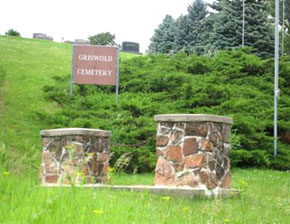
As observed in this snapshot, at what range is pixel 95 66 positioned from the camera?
1703cm

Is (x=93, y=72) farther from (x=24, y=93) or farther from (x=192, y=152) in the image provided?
(x=192, y=152)

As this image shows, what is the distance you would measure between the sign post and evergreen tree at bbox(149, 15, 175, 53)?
22.3 meters

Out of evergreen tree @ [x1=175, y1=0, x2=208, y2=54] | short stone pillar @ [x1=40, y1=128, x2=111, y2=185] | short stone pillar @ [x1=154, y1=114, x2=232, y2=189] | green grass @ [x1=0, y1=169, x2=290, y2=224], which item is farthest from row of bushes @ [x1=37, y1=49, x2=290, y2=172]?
evergreen tree @ [x1=175, y1=0, x2=208, y2=54]

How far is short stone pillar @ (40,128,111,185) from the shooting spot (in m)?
9.69

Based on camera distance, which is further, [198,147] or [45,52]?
[45,52]

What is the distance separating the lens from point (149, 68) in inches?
789

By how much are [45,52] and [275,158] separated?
61.1 ft

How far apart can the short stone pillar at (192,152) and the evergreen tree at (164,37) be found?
3048 cm

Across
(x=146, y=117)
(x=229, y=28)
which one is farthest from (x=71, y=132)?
(x=229, y=28)

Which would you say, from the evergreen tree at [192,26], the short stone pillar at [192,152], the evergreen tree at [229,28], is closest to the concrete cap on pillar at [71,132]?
the short stone pillar at [192,152]

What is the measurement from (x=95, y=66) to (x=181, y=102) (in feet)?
10.2

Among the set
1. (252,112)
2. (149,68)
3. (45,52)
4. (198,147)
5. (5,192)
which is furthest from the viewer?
(45,52)

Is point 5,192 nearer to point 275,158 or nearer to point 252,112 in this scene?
point 275,158

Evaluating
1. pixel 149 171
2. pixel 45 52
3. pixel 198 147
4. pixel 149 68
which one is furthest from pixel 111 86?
pixel 45 52
